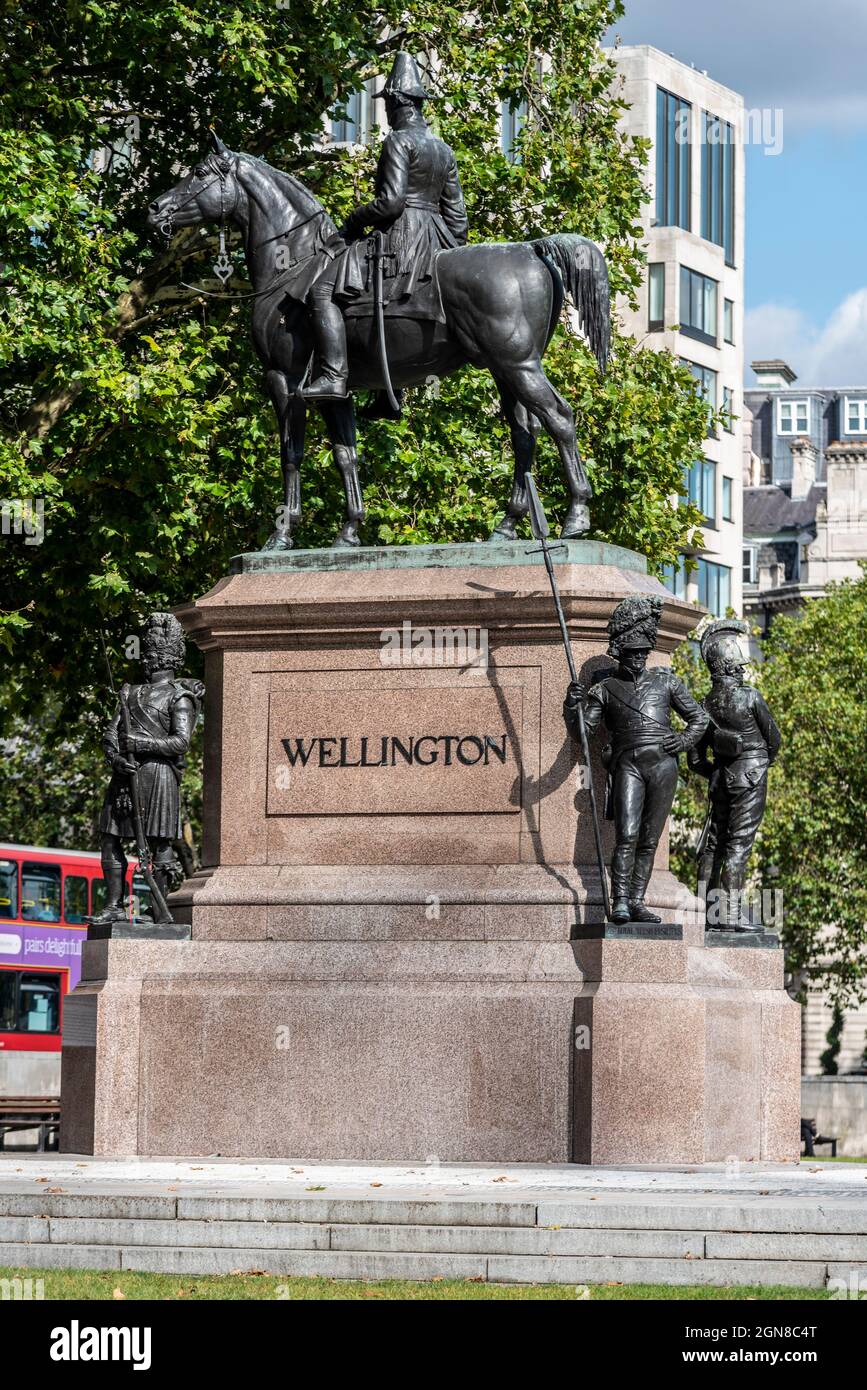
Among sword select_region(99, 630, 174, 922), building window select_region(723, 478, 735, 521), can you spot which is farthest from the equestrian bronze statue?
building window select_region(723, 478, 735, 521)

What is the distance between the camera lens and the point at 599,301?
16969mm

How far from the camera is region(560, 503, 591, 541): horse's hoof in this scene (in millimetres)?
16766

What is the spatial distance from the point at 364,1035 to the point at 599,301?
204 inches

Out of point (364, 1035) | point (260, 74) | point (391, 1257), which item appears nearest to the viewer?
point (391, 1257)

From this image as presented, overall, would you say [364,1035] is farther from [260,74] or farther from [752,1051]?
[260,74]

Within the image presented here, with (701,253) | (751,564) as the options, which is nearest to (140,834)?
(701,253)

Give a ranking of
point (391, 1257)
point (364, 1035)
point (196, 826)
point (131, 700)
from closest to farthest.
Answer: point (391, 1257)
point (364, 1035)
point (131, 700)
point (196, 826)

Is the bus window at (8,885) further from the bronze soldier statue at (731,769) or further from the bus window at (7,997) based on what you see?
the bronze soldier statue at (731,769)

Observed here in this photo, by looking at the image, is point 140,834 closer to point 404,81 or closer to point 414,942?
point 414,942

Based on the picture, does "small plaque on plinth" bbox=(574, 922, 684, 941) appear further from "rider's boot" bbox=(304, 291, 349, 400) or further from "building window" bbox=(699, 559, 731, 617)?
"building window" bbox=(699, 559, 731, 617)

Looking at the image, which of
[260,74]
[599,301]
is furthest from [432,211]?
[260,74]

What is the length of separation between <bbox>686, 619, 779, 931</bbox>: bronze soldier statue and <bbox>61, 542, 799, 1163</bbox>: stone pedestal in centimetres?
46

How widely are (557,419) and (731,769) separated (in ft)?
8.84

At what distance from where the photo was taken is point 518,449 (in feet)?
57.3
